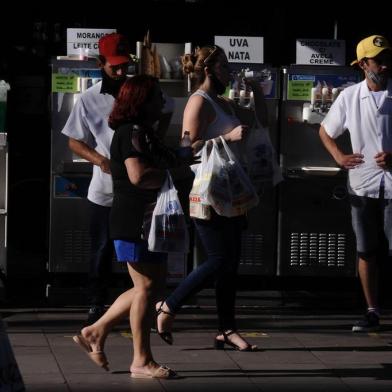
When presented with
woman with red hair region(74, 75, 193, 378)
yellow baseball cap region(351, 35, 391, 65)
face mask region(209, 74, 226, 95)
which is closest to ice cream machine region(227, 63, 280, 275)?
yellow baseball cap region(351, 35, 391, 65)

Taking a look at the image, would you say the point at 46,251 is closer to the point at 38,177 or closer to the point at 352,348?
the point at 38,177

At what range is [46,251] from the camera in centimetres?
951

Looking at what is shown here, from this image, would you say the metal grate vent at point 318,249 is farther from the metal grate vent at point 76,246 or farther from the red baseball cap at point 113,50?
Result: the red baseball cap at point 113,50

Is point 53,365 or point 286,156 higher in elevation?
point 286,156

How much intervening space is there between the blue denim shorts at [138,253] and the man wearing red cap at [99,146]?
4.77 ft

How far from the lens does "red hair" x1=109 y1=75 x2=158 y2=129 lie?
6.51m

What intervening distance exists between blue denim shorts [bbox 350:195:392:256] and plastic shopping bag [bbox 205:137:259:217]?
1181 millimetres

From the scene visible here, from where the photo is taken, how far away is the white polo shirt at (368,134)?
8.05 m

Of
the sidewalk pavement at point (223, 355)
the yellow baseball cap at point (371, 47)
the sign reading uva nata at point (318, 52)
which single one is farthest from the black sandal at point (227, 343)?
the sign reading uva nata at point (318, 52)

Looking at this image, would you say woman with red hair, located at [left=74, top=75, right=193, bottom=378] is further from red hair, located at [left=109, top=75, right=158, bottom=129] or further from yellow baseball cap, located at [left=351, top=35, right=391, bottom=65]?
yellow baseball cap, located at [left=351, top=35, right=391, bottom=65]

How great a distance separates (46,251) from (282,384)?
3456 mm

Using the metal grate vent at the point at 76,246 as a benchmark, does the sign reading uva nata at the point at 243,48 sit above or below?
above

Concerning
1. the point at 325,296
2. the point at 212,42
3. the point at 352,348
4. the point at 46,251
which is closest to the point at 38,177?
the point at 46,251

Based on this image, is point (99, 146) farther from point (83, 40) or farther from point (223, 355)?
point (223, 355)
